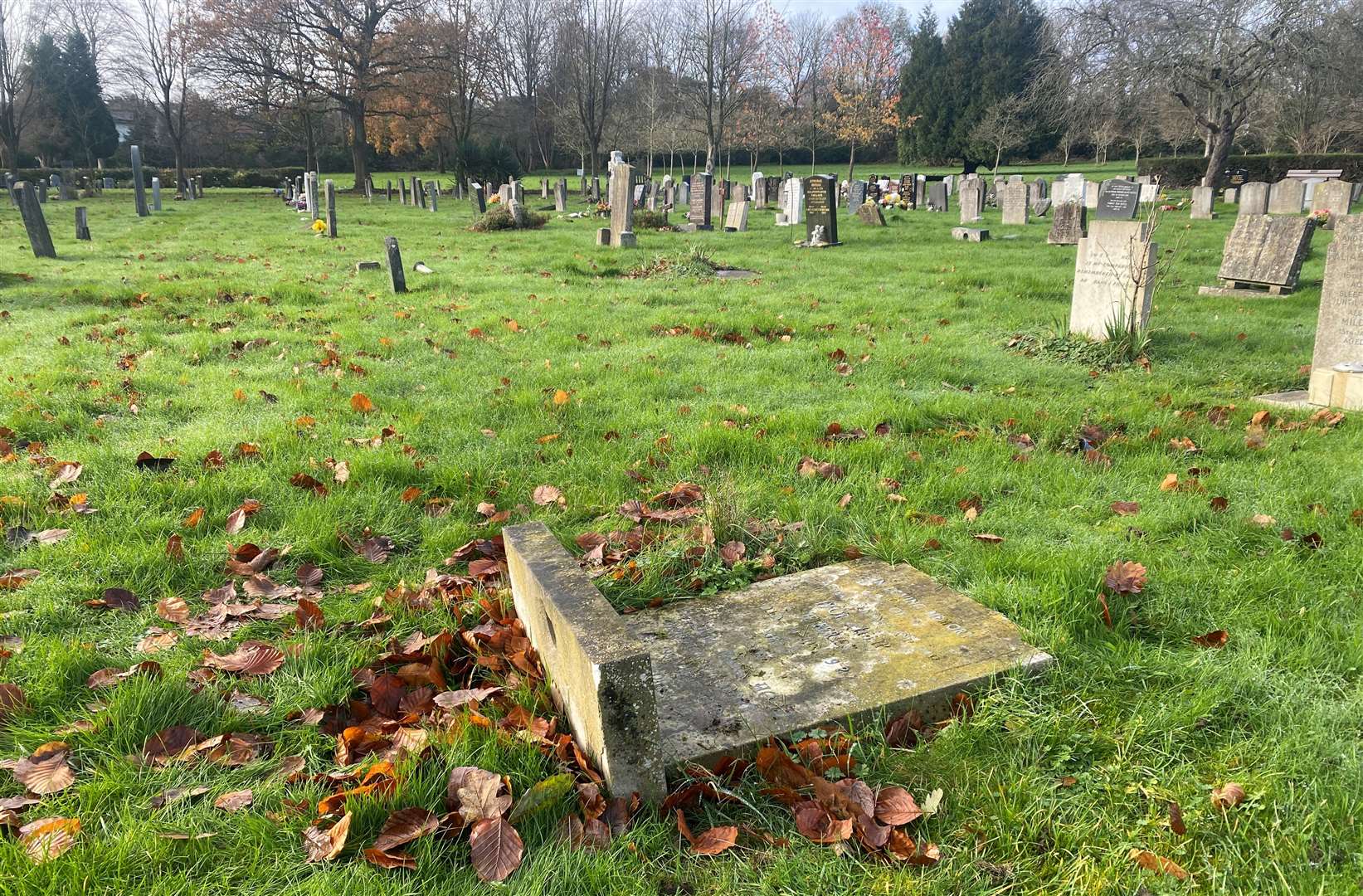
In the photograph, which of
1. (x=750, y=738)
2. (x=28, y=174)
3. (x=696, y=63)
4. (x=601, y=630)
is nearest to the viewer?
(x=601, y=630)

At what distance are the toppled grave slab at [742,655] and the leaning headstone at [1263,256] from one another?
Result: 1054cm

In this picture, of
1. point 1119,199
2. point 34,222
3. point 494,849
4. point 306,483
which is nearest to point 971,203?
point 1119,199

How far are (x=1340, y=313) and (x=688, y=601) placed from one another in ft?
19.8

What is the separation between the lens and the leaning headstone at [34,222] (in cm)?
1434

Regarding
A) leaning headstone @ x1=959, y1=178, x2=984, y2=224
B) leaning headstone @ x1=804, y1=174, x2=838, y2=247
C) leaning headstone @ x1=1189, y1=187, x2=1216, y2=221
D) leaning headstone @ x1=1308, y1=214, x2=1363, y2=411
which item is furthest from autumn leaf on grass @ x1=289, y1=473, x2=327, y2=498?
leaning headstone @ x1=1189, y1=187, x2=1216, y2=221

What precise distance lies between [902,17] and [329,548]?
7341cm

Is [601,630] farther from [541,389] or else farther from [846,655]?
[541,389]

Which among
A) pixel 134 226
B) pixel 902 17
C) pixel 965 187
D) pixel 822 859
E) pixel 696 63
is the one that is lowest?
pixel 822 859

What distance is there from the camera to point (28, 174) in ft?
131

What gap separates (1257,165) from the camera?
114ft

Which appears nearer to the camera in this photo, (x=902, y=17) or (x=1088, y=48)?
(x=1088, y=48)

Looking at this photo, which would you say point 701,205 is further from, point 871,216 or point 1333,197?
point 1333,197

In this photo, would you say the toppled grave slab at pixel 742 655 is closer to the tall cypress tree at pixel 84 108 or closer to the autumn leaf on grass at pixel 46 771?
the autumn leaf on grass at pixel 46 771

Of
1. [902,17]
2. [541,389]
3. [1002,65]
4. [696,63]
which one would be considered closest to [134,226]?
[541,389]
